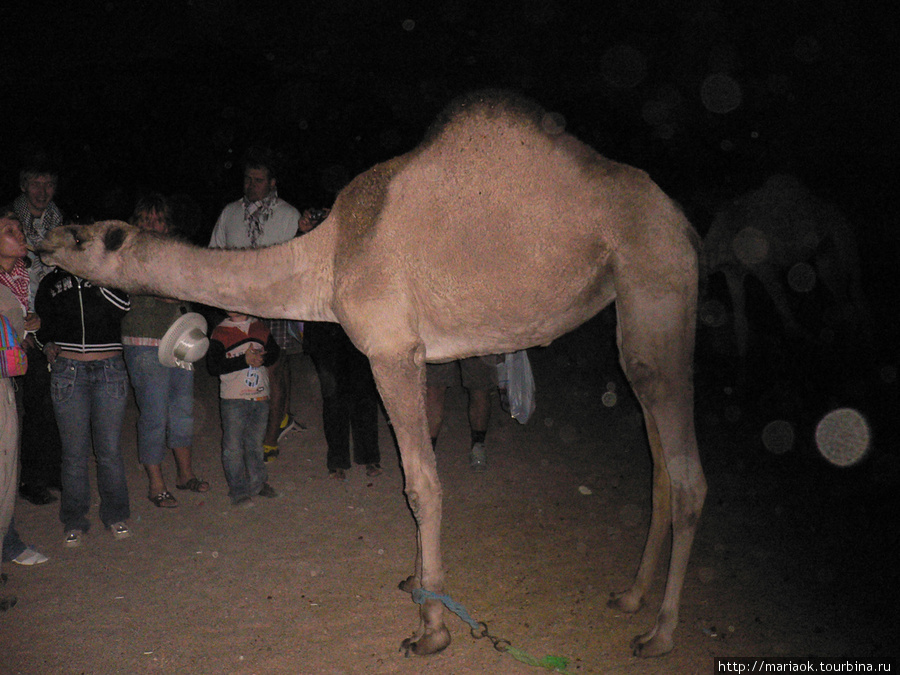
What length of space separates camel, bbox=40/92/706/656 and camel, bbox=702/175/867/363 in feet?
17.9

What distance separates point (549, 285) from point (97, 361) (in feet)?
10.6

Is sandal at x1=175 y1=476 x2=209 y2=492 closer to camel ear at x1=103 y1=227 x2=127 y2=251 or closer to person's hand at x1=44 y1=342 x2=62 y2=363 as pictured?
person's hand at x1=44 y1=342 x2=62 y2=363

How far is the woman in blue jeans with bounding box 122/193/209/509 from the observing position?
4805 mm

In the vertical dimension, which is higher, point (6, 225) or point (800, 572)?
point (6, 225)

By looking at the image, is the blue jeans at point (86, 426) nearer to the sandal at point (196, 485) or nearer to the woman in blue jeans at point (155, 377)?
the woman in blue jeans at point (155, 377)

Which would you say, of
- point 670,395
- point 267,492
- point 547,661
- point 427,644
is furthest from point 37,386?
point 670,395

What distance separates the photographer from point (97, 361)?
183 inches

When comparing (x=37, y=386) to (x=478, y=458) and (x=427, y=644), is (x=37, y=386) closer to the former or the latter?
(x=478, y=458)

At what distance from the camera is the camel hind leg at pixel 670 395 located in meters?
3.31

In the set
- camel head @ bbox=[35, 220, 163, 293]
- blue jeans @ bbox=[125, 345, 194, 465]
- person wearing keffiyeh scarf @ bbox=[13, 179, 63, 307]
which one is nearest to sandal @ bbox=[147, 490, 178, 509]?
blue jeans @ bbox=[125, 345, 194, 465]

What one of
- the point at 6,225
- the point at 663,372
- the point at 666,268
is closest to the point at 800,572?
the point at 663,372

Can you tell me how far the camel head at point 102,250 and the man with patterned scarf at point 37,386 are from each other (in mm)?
2233

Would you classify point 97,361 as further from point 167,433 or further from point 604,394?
point 604,394

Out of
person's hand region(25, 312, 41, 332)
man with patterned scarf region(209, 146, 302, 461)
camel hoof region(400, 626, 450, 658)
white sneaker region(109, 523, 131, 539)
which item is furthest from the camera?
man with patterned scarf region(209, 146, 302, 461)
